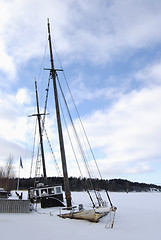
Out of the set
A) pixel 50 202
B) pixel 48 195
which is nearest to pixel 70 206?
pixel 50 202

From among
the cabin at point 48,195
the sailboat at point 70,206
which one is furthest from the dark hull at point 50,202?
the sailboat at point 70,206

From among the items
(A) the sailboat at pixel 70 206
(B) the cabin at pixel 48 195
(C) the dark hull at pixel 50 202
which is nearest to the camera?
(A) the sailboat at pixel 70 206

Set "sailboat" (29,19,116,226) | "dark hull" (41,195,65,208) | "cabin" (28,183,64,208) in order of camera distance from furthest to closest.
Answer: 1. "cabin" (28,183,64,208)
2. "dark hull" (41,195,65,208)
3. "sailboat" (29,19,116,226)

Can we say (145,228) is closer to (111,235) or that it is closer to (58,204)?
(111,235)

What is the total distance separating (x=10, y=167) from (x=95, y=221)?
215 ft

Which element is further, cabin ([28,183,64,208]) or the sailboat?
cabin ([28,183,64,208])

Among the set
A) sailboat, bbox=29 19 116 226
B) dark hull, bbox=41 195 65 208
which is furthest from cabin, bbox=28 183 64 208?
sailboat, bbox=29 19 116 226

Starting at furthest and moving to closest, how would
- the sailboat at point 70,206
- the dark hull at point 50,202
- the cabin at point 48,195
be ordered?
the cabin at point 48,195 < the dark hull at point 50,202 < the sailboat at point 70,206

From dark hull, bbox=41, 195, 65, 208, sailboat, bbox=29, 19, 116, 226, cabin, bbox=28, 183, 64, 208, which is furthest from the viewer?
cabin, bbox=28, 183, 64, 208

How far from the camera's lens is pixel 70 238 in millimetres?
7934

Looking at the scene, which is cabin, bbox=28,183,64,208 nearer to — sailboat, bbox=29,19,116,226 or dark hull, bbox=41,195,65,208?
dark hull, bbox=41,195,65,208

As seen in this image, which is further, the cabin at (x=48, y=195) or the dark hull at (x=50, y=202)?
the cabin at (x=48, y=195)

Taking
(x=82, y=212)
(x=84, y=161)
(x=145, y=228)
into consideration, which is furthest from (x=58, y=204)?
(x=145, y=228)

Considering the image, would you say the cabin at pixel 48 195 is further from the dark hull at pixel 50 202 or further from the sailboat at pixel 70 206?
the sailboat at pixel 70 206
